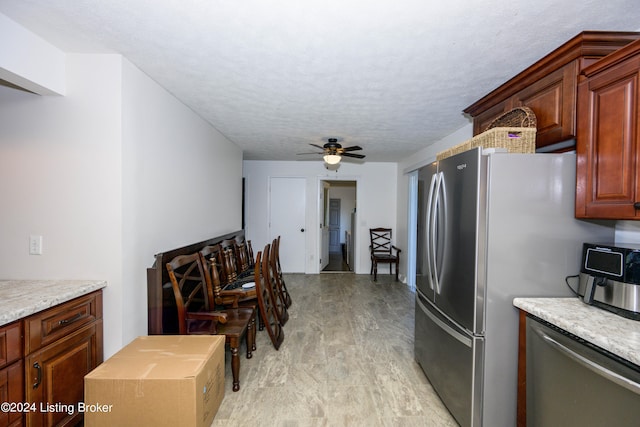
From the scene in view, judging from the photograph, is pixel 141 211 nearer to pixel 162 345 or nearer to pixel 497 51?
pixel 162 345

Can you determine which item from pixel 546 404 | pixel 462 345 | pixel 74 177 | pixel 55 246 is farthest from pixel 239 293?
pixel 546 404

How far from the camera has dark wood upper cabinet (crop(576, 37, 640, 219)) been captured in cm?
116

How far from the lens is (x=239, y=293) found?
7.52ft

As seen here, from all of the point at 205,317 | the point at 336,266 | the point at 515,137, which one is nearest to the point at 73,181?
the point at 205,317

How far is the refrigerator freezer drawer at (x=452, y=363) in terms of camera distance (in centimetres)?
149

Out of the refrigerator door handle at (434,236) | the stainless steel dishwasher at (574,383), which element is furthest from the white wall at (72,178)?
the stainless steel dishwasher at (574,383)

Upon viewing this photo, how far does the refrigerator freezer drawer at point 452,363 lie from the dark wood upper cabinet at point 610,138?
0.94 meters

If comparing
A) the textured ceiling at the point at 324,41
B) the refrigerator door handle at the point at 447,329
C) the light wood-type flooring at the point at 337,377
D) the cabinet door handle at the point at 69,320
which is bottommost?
the light wood-type flooring at the point at 337,377

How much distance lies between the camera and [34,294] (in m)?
1.42

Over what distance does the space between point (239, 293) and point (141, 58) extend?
6.15ft

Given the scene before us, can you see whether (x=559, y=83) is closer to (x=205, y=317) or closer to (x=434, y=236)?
(x=434, y=236)

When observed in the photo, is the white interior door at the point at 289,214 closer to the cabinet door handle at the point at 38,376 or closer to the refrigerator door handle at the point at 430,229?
the refrigerator door handle at the point at 430,229

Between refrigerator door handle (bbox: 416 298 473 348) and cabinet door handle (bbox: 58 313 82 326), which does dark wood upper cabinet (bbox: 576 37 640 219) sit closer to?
refrigerator door handle (bbox: 416 298 473 348)

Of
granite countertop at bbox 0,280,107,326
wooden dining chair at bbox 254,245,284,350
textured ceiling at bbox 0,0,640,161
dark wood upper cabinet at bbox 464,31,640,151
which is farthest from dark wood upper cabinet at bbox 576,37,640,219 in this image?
granite countertop at bbox 0,280,107,326
